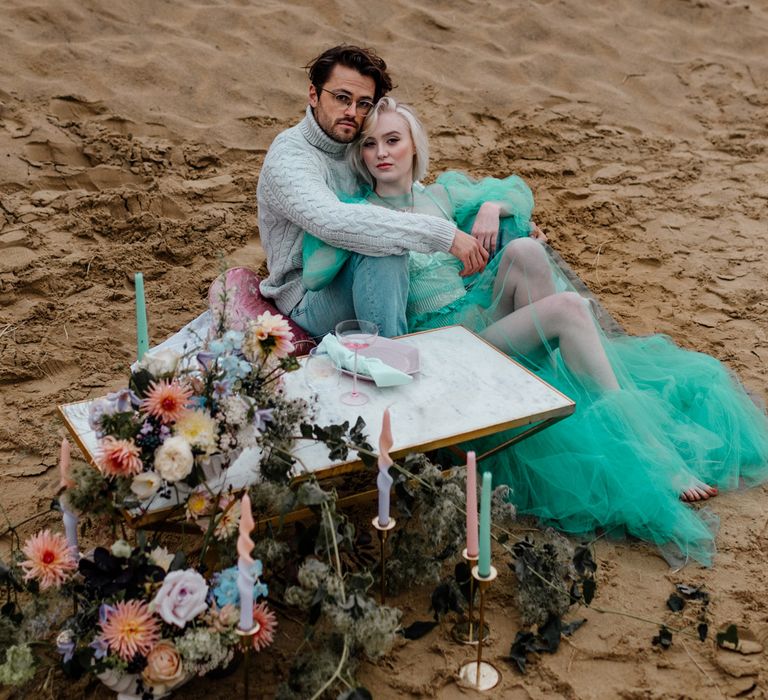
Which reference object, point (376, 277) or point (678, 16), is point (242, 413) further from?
point (678, 16)

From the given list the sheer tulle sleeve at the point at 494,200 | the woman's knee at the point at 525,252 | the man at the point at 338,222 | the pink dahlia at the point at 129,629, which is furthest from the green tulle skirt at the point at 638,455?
the pink dahlia at the point at 129,629

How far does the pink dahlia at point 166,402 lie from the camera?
2.03m

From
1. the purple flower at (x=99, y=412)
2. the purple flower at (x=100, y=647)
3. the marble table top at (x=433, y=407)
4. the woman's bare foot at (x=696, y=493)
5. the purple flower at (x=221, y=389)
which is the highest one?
the purple flower at (x=221, y=389)

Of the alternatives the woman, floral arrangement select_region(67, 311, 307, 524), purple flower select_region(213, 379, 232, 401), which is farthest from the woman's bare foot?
purple flower select_region(213, 379, 232, 401)

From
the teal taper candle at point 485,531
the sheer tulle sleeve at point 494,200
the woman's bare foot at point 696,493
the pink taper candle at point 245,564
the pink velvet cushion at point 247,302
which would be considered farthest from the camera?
Result: the sheer tulle sleeve at point 494,200

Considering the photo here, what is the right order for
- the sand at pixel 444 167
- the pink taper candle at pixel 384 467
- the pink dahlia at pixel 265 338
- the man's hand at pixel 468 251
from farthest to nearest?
the man's hand at pixel 468 251 < the sand at pixel 444 167 < the pink dahlia at pixel 265 338 < the pink taper candle at pixel 384 467

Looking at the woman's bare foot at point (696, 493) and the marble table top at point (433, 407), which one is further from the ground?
the marble table top at point (433, 407)

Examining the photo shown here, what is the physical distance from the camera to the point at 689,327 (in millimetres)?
4113

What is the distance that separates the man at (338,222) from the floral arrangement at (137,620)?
1378 mm

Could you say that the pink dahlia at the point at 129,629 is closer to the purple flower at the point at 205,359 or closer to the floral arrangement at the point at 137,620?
the floral arrangement at the point at 137,620

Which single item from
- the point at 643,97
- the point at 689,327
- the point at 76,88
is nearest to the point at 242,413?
the point at 689,327

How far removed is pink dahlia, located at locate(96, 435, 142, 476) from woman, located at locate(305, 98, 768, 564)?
1306 mm

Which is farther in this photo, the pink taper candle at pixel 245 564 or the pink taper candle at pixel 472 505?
the pink taper candle at pixel 472 505

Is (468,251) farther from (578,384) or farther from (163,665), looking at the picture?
(163,665)
